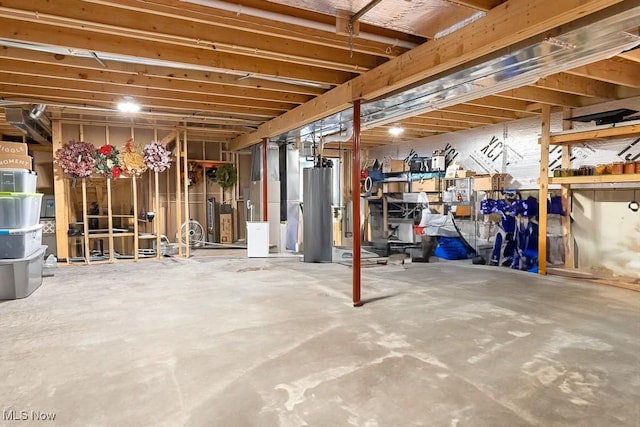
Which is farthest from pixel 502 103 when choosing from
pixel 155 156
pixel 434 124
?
pixel 155 156

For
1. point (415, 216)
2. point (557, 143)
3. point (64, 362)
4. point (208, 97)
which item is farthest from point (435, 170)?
point (64, 362)

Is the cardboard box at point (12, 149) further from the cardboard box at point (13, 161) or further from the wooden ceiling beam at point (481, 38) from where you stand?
the wooden ceiling beam at point (481, 38)

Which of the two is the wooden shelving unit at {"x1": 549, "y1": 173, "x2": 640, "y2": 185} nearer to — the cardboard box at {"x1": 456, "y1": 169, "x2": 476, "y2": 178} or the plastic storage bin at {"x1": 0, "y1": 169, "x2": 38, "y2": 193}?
the cardboard box at {"x1": 456, "y1": 169, "x2": 476, "y2": 178}

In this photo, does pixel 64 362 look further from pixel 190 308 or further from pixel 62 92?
pixel 62 92

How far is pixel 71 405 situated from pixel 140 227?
691cm

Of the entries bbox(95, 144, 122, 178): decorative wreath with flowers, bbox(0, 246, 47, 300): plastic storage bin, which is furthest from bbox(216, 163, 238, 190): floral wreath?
bbox(0, 246, 47, 300): plastic storage bin

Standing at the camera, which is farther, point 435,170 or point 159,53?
point 435,170

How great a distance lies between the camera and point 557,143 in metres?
5.81

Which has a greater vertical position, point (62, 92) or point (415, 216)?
point (62, 92)

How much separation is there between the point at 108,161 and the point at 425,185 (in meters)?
5.98

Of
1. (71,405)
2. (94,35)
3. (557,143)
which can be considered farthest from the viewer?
(557,143)

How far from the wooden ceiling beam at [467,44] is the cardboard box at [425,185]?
370cm

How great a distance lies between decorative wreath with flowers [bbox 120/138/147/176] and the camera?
6977 millimetres

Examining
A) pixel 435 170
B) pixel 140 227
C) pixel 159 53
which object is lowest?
pixel 140 227
